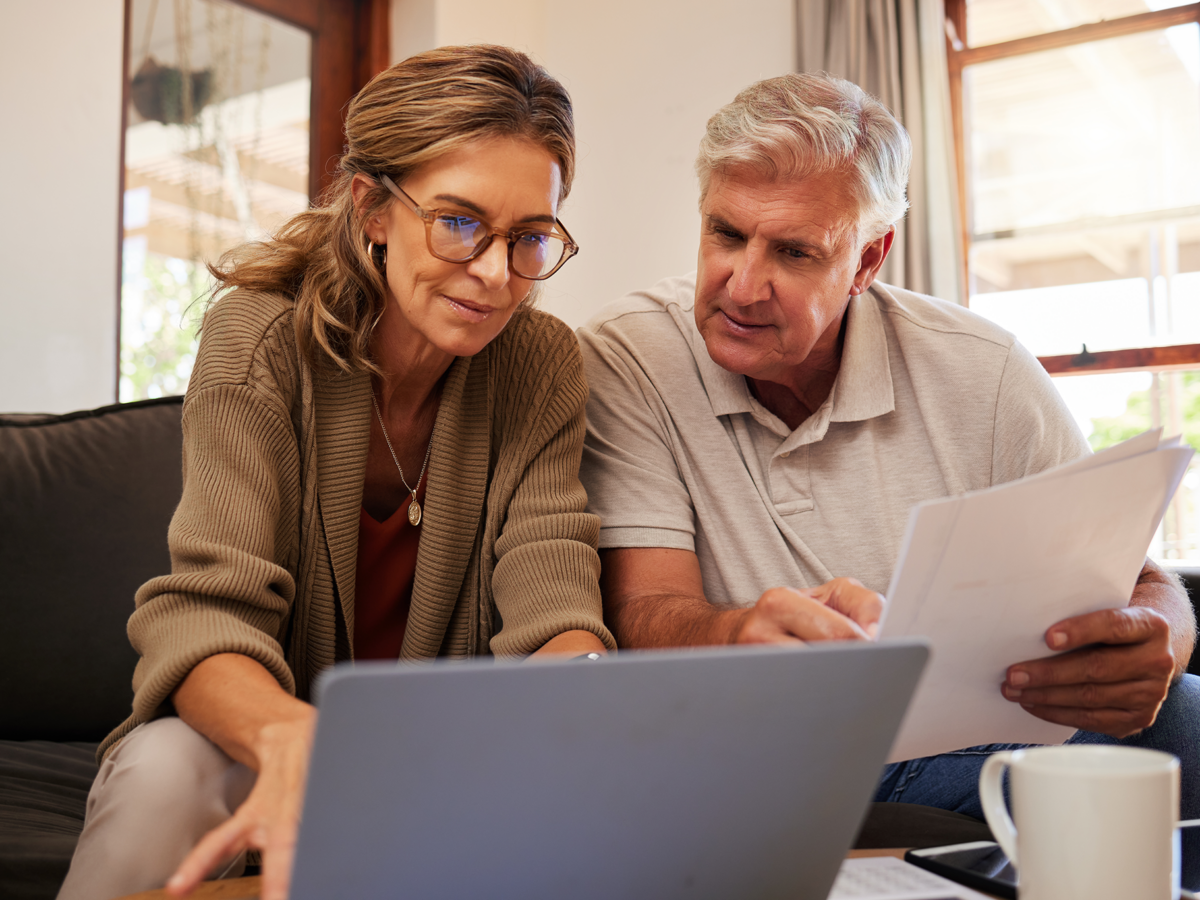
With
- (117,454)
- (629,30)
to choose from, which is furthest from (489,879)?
(629,30)

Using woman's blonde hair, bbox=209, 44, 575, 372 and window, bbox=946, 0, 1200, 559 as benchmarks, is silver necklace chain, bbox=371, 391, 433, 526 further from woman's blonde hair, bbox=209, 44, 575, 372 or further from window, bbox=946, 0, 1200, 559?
window, bbox=946, 0, 1200, 559

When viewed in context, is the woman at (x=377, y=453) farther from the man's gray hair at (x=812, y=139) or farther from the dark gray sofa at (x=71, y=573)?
the dark gray sofa at (x=71, y=573)

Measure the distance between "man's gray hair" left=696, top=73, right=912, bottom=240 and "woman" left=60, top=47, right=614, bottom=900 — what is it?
0.23 meters

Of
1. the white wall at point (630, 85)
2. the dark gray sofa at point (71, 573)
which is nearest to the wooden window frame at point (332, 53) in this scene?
the white wall at point (630, 85)

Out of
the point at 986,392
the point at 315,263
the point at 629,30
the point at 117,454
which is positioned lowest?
the point at 117,454

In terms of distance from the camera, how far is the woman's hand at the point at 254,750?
1.85 ft

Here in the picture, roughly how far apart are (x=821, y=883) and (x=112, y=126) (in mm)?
2801

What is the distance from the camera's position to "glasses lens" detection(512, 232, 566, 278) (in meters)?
1.17

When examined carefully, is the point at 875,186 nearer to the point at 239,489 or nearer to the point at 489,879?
the point at 239,489

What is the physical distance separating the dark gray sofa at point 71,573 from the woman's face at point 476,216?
0.75 meters

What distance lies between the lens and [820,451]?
1.39 metres

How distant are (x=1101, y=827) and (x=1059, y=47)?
3256 mm

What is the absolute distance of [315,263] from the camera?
1281mm

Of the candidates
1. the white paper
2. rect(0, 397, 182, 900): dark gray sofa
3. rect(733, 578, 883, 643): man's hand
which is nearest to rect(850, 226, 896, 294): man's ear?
rect(733, 578, 883, 643): man's hand
